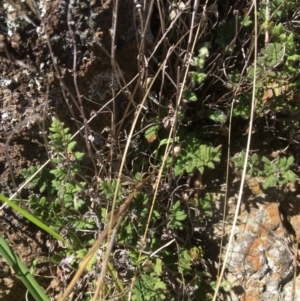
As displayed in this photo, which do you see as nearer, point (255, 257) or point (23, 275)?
point (23, 275)

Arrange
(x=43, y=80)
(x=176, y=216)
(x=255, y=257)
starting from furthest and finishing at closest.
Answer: (x=255, y=257) → (x=176, y=216) → (x=43, y=80)

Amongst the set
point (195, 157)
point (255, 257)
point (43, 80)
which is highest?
point (43, 80)

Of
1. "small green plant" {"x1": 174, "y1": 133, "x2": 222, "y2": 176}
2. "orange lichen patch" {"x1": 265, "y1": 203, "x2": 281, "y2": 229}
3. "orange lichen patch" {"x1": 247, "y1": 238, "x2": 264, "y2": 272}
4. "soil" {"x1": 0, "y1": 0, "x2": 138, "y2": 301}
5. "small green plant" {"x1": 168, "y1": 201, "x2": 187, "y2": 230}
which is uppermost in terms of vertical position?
"soil" {"x1": 0, "y1": 0, "x2": 138, "y2": 301}

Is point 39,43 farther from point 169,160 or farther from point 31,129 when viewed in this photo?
point 169,160

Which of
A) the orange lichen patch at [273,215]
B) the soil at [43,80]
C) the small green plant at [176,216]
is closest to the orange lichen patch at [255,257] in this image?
the orange lichen patch at [273,215]

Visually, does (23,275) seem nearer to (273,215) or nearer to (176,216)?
(176,216)

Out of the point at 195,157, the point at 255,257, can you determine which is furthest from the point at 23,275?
the point at 255,257

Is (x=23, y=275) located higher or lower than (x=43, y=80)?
lower

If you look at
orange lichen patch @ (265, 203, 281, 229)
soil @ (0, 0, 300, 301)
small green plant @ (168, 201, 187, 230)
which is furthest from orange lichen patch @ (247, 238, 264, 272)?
soil @ (0, 0, 300, 301)

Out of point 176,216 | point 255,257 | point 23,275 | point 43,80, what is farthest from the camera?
point 255,257

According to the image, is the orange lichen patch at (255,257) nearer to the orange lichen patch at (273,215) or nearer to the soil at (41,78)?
the orange lichen patch at (273,215)

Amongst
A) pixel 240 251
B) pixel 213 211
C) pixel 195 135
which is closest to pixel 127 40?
pixel 195 135

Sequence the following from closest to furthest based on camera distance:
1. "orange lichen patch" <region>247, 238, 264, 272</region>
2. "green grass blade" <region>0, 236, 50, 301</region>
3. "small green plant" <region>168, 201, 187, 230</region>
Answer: "green grass blade" <region>0, 236, 50, 301</region> < "small green plant" <region>168, 201, 187, 230</region> < "orange lichen patch" <region>247, 238, 264, 272</region>

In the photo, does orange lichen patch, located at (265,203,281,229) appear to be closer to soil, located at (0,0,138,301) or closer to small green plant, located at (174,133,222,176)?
small green plant, located at (174,133,222,176)
